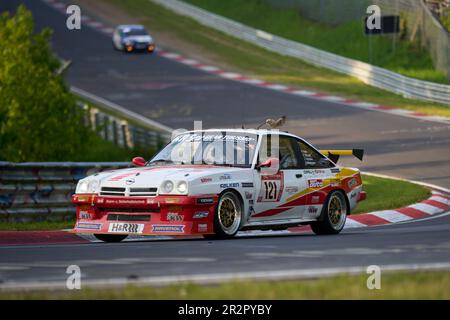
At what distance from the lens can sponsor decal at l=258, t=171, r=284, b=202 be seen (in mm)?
13383

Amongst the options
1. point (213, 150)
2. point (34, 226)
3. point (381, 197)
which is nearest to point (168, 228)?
point (213, 150)

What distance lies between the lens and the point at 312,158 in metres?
14.5

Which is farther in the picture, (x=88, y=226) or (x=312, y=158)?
(x=312, y=158)

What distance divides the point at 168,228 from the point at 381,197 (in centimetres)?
888

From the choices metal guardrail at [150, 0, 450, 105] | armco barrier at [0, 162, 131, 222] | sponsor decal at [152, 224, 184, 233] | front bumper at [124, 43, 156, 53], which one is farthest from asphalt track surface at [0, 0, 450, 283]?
armco barrier at [0, 162, 131, 222]

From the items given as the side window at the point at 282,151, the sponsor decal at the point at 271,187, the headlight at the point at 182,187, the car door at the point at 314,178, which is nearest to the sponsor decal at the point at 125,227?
the headlight at the point at 182,187

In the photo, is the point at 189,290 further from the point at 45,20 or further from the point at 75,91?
the point at 45,20

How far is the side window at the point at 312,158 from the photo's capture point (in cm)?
1434

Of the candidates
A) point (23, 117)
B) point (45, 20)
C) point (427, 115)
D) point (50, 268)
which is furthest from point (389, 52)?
point (50, 268)

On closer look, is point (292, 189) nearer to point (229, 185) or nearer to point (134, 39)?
point (229, 185)

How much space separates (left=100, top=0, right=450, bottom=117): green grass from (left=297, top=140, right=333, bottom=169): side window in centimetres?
2102

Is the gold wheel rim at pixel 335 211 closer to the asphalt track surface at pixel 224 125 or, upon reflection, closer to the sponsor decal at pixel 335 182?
the sponsor decal at pixel 335 182

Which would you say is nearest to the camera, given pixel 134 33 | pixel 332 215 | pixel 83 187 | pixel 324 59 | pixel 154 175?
pixel 154 175

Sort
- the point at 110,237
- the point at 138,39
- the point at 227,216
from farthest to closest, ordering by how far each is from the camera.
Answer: the point at 138,39 < the point at 110,237 < the point at 227,216
